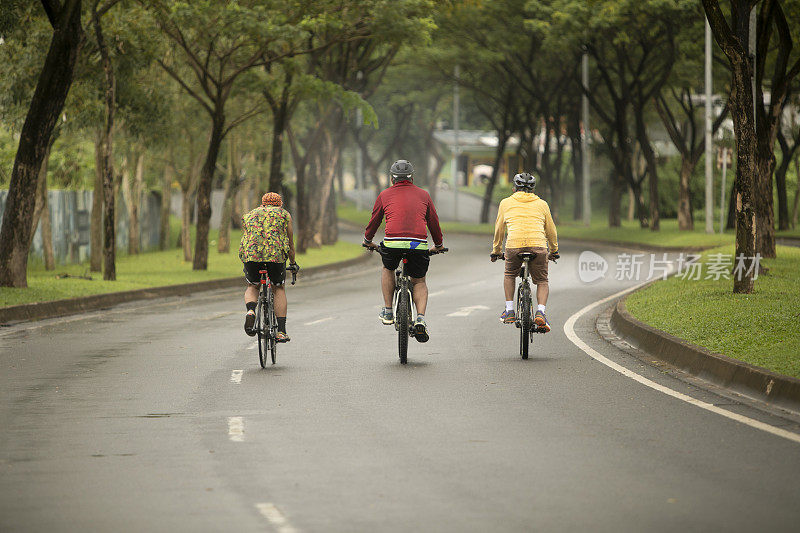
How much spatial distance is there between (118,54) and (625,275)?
40.1ft

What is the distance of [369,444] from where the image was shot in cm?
811

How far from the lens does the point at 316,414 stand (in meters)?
9.44

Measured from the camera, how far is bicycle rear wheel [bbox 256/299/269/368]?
12.4 metres

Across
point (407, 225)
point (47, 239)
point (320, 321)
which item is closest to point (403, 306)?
point (407, 225)

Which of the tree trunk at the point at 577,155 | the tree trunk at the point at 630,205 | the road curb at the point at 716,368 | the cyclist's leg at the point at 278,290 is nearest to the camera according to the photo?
the road curb at the point at 716,368

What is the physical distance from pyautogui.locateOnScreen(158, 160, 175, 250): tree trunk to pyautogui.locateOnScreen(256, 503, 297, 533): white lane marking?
3301 cm

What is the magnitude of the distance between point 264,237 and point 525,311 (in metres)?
2.81

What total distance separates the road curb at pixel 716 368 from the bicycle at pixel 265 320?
13.2 ft

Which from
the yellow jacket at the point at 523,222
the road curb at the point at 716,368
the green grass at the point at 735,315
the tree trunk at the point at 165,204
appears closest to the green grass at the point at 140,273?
the tree trunk at the point at 165,204

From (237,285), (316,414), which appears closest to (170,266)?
(237,285)

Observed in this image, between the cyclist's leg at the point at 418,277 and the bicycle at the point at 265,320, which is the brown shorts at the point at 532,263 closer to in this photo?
the cyclist's leg at the point at 418,277

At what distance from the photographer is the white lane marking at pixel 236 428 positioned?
838 cm

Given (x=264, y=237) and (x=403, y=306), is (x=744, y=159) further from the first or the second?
(x=264, y=237)

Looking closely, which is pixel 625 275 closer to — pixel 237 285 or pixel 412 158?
pixel 237 285
